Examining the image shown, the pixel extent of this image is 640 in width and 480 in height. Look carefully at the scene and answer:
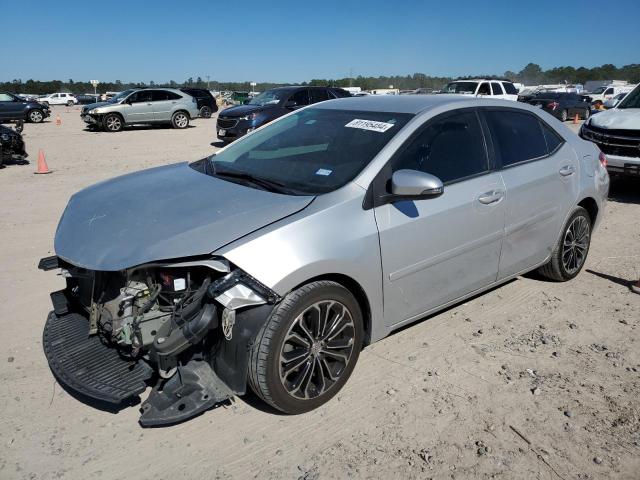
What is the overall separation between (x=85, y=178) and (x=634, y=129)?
31.7ft

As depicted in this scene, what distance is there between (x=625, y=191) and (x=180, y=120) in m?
17.7

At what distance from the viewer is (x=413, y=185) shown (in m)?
3.15

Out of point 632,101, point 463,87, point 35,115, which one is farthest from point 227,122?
point 35,115

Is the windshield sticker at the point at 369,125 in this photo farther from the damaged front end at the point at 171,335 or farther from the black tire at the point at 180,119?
the black tire at the point at 180,119

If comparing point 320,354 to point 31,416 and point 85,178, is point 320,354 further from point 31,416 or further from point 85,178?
point 85,178

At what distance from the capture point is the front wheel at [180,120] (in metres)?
22.1

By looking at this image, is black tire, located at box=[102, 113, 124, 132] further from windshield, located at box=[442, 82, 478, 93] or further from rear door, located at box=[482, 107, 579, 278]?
rear door, located at box=[482, 107, 579, 278]

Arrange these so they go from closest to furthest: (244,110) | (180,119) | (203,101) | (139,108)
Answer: (244,110), (139,108), (180,119), (203,101)

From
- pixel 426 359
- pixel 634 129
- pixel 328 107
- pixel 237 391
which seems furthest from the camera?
pixel 634 129

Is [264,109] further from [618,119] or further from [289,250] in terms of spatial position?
[289,250]

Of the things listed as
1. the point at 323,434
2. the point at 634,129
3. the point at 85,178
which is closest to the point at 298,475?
the point at 323,434

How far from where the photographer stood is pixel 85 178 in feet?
34.0

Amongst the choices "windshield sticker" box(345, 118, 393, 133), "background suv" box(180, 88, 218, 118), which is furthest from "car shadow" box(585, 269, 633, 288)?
"background suv" box(180, 88, 218, 118)

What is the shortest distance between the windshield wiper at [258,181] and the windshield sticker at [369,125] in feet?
2.53
